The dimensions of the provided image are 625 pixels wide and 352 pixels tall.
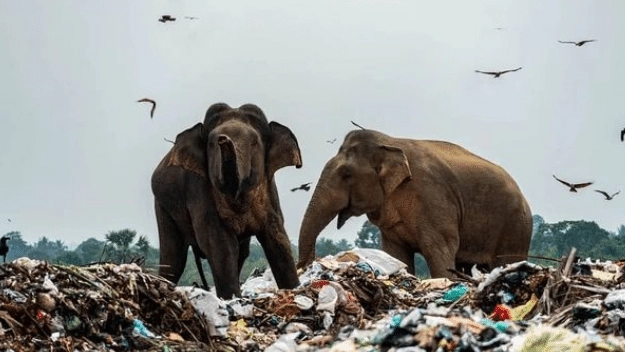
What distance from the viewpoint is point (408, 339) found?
293 inches

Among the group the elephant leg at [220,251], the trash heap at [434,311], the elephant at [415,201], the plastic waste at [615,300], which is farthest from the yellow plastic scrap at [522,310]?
the elephant at [415,201]

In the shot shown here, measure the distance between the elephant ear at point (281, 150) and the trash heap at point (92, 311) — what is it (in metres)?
3.79

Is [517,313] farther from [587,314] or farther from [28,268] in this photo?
[28,268]

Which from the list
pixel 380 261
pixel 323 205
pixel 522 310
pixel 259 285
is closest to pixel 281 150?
pixel 259 285

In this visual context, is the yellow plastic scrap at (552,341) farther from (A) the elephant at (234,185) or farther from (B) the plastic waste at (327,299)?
(A) the elephant at (234,185)

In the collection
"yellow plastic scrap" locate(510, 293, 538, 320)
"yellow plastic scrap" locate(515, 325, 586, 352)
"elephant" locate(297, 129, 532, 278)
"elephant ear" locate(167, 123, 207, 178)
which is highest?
"yellow plastic scrap" locate(515, 325, 586, 352)

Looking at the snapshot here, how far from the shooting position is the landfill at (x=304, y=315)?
7461mm

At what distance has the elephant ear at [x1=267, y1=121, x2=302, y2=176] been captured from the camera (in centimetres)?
1389

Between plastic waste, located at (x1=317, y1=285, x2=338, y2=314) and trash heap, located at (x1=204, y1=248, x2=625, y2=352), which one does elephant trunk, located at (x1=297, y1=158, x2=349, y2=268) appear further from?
plastic waste, located at (x1=317, y1=285, x2=338, y2=314)

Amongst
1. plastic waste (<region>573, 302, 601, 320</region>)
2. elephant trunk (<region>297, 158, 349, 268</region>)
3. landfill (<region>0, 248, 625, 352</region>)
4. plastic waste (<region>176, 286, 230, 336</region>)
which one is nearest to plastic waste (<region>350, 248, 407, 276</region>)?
elephant trunk (<region>297, 158, 349, 268</region>)

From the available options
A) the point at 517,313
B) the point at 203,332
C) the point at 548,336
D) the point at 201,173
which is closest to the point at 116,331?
the point at 203,332

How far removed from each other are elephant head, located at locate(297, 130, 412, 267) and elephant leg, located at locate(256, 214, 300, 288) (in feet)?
13.5

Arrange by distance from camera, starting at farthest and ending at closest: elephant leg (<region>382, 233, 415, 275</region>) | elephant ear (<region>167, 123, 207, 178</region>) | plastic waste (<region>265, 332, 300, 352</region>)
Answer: elephant leg (<region>382, 233, 415, 275</region>) → elephant ear (<region>167, 123, 207, 178</region>) → plastic waste (<region>265, 332, 300, 352</region>)

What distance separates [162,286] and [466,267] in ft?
32.9
